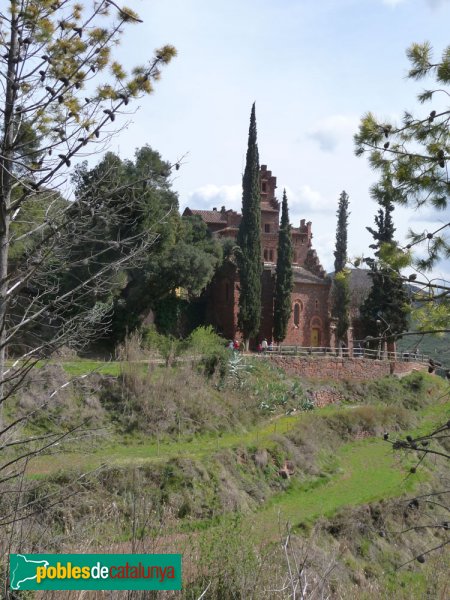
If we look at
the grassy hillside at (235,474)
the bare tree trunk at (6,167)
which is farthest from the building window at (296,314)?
the bare tree trunk at (6,167)

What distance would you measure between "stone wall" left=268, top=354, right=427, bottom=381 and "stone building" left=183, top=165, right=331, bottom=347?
572 cm

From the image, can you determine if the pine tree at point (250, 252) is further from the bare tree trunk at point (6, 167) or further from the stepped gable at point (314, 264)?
the bare tree trunk at point (6, 167)

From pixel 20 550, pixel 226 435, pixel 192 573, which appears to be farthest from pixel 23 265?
pixel 226 435

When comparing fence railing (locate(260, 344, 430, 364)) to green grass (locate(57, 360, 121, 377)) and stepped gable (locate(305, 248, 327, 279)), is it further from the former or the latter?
green grass (locate(57, 360, 121, 377))

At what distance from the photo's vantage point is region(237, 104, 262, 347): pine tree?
37.0 meters

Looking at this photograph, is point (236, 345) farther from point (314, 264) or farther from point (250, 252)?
point (314, 264)

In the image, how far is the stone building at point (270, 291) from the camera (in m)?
40.6

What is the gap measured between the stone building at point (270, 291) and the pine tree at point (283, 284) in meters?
1.01

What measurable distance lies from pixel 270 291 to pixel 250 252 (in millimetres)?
4384

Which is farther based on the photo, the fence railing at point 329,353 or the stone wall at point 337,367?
the fence railing at point 329,353

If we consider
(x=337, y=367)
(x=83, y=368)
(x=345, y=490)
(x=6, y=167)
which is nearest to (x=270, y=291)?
(x=337, y=367)

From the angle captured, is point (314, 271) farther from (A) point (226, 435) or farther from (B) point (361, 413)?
(A) point (226, 435)

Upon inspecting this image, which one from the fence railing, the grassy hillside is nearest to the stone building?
the fence railing

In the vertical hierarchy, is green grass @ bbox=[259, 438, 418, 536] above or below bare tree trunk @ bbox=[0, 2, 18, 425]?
below
